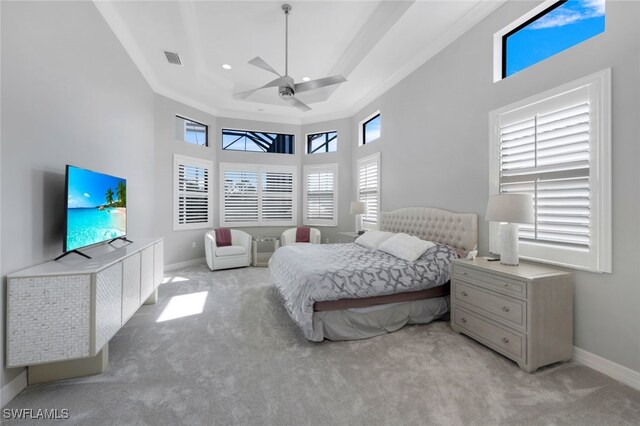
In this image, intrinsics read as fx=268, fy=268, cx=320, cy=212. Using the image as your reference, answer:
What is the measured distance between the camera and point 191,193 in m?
5.98

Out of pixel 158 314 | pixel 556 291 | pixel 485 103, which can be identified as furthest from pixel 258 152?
pixel 556 291

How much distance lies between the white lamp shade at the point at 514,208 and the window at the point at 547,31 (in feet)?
4.72

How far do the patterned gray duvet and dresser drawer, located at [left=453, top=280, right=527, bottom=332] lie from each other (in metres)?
0.31

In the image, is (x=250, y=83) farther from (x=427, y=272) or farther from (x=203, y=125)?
(x=427, y=272)

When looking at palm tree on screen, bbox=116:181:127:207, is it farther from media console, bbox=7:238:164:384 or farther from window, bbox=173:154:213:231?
Result: window, bbox=173:154:213:231

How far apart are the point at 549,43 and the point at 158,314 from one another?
519 centimetres

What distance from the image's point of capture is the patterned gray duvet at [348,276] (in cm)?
262

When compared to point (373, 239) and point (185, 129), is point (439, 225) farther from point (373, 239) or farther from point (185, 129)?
point (185, 129)

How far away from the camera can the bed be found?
8.66 feet

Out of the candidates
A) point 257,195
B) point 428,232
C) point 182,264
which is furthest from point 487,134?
point 182,264

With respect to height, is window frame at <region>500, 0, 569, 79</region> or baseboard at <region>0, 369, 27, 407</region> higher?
window frame at <region>500, 0, 569, 79</region>

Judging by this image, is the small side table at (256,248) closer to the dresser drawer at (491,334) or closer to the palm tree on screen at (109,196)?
the palm tree on screen at (109,196)
